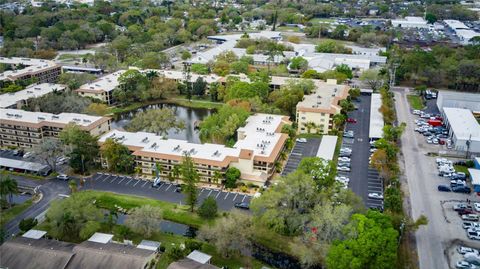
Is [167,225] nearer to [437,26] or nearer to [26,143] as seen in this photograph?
[26,143]

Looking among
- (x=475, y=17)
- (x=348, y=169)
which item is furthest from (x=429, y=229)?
(x=475, y=17)

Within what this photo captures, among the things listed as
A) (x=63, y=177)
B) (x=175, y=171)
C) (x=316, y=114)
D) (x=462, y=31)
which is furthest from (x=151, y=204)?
(x=462, y=31)

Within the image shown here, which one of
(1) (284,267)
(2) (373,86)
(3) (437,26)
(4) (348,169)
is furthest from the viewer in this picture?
(3) (437,26)

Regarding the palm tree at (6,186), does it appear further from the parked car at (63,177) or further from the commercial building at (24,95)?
the commercial building at (24,95)

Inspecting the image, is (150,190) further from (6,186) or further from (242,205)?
(6,186)

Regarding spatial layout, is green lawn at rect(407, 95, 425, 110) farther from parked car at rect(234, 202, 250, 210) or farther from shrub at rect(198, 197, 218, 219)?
shrub at rect(198, 197, 218, 219)

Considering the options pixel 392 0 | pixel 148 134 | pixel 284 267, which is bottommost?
pixel 284 267

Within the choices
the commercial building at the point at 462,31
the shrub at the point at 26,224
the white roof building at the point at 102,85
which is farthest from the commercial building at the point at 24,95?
the commercial building at the point at 462,31
